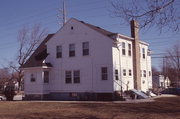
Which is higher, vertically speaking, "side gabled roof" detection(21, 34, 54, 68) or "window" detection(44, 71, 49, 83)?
"side gabled roof" detection(21, 34, 54, 68)

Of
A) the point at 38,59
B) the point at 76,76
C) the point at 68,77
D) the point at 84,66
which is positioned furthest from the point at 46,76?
the point at 84,66

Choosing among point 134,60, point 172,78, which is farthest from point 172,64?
point 134,60

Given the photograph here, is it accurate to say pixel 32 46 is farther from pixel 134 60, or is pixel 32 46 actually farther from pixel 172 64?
pixel 172 64

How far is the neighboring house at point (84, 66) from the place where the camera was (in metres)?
26.2

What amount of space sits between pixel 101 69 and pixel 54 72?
597cm

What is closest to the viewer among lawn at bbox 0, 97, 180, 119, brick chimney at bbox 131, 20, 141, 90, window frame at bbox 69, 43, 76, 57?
lawn at bbox 0, 97, 180, 119

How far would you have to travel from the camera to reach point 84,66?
2745cm

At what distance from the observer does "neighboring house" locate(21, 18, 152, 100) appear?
1033 inches

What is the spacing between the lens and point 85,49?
27.6 meters

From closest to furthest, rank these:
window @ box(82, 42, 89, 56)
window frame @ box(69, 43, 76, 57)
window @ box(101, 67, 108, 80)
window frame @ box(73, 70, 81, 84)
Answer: window @ box(101, 67, 108, 80) < window @ box(82, 42, 89, 56) < window frame @ box(73, 70, 81, 84) < window frame @ box(69, 43, 76, 57)

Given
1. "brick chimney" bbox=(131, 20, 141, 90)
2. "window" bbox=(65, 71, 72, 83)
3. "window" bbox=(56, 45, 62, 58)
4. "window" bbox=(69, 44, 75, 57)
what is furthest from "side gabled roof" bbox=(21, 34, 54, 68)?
"brick chimney" bbox=(131, 20, 141, 90)

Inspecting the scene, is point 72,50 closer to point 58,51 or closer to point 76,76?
point 58,51

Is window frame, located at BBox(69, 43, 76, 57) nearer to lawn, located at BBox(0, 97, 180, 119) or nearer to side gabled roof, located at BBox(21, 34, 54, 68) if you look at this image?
side gabled roof, located at BBox(21, 34, 54, 68)

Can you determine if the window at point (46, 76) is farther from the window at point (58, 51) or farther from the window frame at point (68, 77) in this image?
the window frame at point (68, 77)
